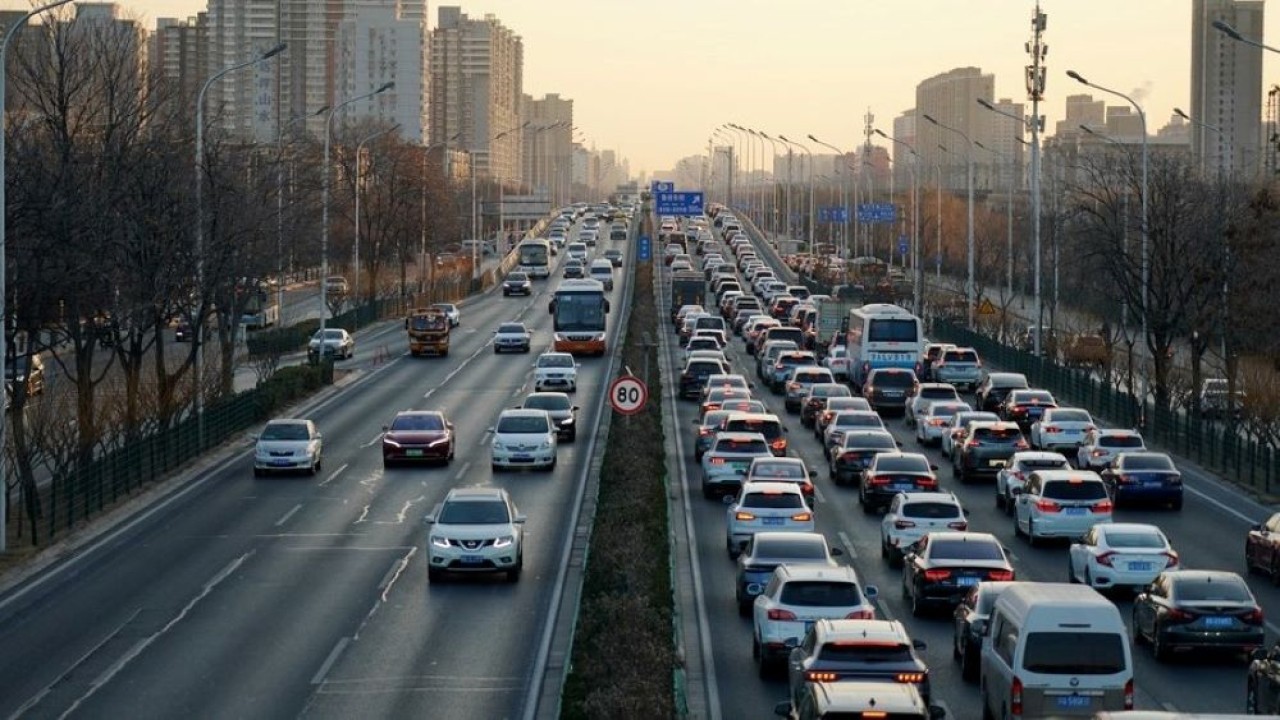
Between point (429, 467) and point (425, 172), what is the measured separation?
79451 millimetres

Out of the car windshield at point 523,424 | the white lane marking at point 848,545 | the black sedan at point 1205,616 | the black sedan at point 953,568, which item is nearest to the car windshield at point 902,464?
the white lane marking at point 848,545

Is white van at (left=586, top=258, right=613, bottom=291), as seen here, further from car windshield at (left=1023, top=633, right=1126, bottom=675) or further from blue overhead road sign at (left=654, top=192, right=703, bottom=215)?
car windshield at (left=1023, top=633, right=1126, bottom=675)

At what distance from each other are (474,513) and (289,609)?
146 inches

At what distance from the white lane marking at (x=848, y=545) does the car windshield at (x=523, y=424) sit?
9.79 metres

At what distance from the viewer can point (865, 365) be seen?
6169cm

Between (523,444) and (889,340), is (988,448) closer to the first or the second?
(523,444)

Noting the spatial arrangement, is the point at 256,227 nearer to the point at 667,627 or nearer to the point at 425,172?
the point at 667,627

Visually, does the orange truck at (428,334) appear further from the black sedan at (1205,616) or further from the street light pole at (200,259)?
the black sedan at (1205,616)

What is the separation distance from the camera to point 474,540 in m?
28.4

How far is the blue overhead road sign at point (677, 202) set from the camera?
121562mm

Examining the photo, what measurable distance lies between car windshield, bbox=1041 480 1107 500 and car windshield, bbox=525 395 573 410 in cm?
1745

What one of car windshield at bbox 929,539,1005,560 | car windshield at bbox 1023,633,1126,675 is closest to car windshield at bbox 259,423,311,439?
car windshield at bbox 929,539,1005,560

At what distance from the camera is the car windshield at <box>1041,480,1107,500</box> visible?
32.3m

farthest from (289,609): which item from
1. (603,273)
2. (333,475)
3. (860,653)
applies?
(603,273)
